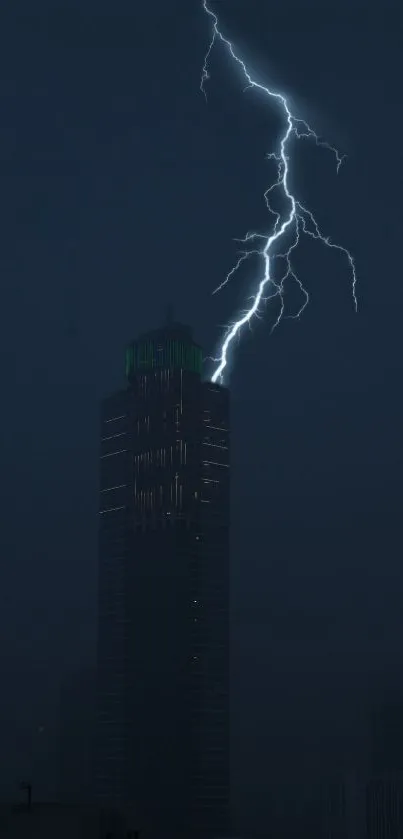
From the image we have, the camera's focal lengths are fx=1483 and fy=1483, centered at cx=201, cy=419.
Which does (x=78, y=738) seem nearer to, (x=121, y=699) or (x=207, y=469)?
(x=121, y=699)

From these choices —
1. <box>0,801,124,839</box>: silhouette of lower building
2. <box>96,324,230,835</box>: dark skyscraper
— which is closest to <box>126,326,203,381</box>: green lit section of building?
<box>96,324,230,835</box>: dark skyscraper

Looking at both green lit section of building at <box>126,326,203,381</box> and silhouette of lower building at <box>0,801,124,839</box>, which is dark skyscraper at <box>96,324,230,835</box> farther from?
silhouette of lower building at <box>0,801,124,839</box>

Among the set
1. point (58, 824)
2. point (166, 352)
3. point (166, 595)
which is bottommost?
point (166, 595)

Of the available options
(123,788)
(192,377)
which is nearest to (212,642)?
(123,788)

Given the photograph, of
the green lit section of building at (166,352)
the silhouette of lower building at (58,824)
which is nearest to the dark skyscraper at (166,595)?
the green lit section of building at (166,352)

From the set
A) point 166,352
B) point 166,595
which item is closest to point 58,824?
point 166,595

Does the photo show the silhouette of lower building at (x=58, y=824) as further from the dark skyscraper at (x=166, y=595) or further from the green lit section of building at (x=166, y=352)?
the green lit section of building at (x=166, y=352)

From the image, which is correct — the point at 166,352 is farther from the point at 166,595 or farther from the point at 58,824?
the point at 58,824
